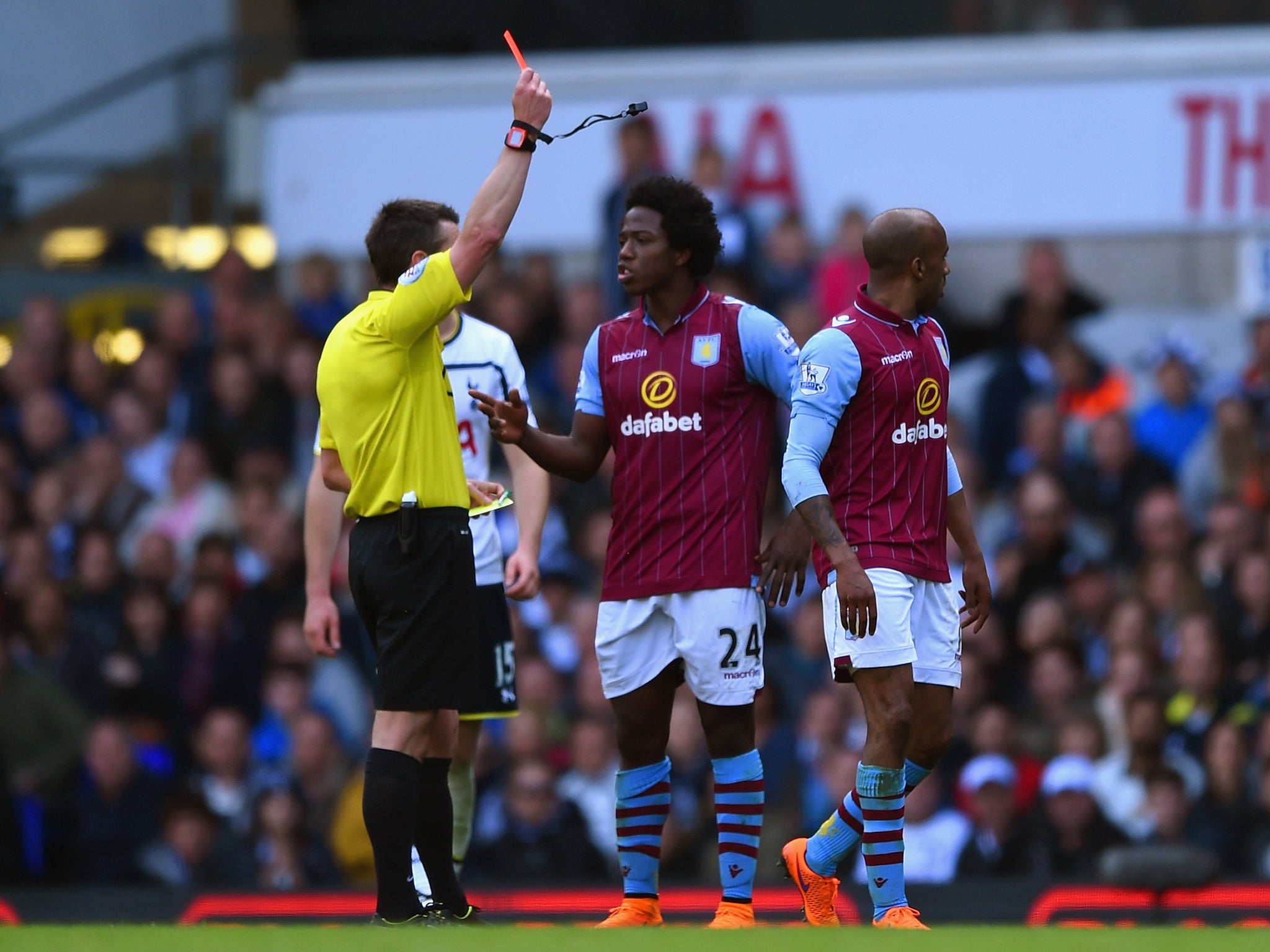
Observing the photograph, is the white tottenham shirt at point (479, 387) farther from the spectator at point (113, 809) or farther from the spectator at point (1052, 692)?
the spectator at point (113, 809)

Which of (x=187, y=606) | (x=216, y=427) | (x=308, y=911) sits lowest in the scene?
(x=308, y=911)

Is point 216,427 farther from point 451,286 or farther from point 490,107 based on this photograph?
point 451,286

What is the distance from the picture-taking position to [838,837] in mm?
6441

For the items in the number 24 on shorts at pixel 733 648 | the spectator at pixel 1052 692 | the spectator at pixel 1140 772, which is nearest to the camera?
the number 24 on shorts at pixel 733 648

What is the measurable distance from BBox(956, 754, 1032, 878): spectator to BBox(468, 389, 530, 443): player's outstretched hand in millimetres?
4250

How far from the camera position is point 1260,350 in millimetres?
11883

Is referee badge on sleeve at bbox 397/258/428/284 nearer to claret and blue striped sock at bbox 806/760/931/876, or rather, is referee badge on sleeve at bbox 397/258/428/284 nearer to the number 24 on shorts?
the number 24 on shorts

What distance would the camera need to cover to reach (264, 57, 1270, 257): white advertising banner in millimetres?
13453

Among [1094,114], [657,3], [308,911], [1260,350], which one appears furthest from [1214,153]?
[308,911]

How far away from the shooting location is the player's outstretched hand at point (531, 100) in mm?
6141

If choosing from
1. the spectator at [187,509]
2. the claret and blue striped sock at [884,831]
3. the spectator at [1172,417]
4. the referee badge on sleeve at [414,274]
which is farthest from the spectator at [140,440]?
the claret and blue striped sock at [884,831]

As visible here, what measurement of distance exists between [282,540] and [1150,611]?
4998 mm

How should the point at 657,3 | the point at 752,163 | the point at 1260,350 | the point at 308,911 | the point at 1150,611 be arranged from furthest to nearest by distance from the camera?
1. the point at 657,3
2. the point at 752,163
3. the point at 1260,350
4. the point at 1150,611
5. the point at 308,911

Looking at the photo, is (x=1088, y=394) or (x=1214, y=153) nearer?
(x=1088, y=394)
